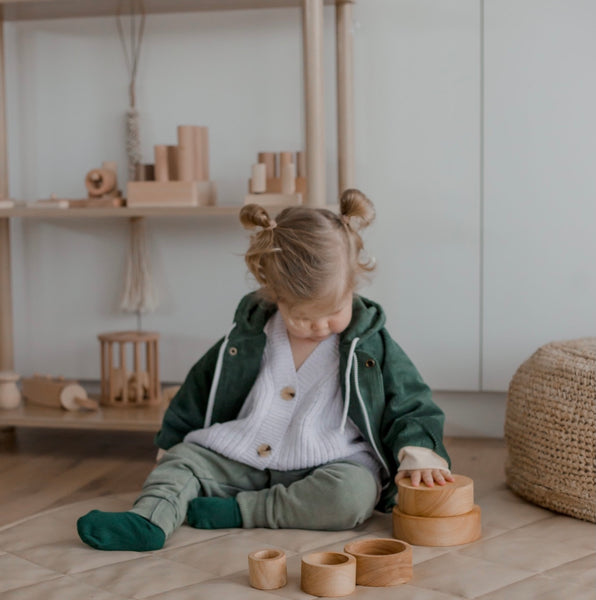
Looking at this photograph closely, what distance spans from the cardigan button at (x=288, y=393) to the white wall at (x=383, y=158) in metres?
0.65

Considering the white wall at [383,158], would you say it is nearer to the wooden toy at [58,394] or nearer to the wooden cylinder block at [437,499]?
the wooden toy at [58,394]

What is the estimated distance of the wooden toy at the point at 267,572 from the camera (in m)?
1.15

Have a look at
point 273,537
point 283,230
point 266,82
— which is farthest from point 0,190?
point 273,537

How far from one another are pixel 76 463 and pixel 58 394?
0.55 ft

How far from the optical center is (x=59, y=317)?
2.25m

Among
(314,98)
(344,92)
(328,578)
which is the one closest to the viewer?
(328,578)

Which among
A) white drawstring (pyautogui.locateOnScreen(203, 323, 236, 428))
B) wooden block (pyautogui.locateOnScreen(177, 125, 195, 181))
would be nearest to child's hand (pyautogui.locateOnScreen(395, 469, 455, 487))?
white drawstring (pyautogui.locateOnScreen(203, 323, 236, 428))

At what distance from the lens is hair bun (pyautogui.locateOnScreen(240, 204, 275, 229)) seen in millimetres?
1444

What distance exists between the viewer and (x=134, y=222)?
2148 mm

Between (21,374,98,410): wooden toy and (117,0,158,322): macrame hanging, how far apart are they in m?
0.23

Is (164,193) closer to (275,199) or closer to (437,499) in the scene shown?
(275,199)

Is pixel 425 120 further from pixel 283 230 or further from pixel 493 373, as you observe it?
pixel 283 230

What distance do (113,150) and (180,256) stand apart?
0.29 metres

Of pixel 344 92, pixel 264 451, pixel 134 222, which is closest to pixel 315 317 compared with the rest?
pixel 264 451
